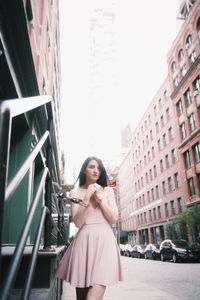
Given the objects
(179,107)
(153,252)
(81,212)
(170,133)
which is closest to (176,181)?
(170,133)

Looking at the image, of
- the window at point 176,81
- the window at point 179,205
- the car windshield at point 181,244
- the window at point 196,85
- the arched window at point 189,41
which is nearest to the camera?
the car windshield at point 181,244

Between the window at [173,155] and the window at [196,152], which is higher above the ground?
the window at [173,155]

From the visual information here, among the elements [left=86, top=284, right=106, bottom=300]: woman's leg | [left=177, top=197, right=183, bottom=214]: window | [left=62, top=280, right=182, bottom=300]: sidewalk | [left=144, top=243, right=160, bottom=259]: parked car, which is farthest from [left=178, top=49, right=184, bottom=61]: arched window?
[left=86, top=284, right=106, bottom=300]: woman's leg

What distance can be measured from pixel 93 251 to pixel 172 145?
34867 mm

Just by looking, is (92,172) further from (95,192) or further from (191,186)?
(191,186)

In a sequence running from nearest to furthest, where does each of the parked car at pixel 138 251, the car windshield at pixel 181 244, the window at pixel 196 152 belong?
1. the car windshield at pixel 181 244
2. the window at pixel 196 152
3. the parked car at pixel 138 251

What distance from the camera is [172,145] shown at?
1409 inches

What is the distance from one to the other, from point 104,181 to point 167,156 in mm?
35921

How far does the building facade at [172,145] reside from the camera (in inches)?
1183

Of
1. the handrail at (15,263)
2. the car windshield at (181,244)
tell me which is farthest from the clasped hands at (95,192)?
the car windshield at (181,244)

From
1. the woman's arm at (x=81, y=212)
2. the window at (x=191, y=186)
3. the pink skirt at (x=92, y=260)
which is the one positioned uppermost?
the window at (x=191, y=186)

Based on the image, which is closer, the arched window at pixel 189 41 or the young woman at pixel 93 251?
the young woman at pixel 93 251

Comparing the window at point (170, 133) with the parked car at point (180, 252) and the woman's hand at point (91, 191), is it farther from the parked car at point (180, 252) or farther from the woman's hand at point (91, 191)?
the woman's hand at point (91, 191)

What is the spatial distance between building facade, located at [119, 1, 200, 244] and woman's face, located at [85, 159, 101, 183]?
27.3m
